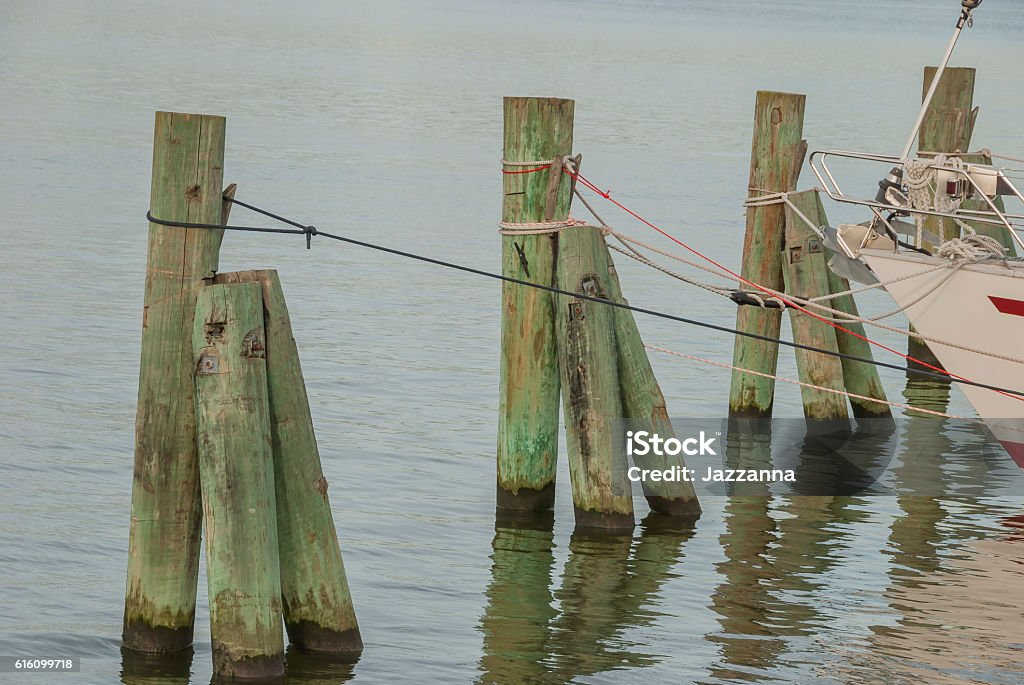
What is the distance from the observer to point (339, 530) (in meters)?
10.7

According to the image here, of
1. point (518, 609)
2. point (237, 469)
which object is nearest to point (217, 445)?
point (237, 469)

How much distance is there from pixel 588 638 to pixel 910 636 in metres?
1.77

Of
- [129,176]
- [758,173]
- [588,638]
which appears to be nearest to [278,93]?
[129,176]

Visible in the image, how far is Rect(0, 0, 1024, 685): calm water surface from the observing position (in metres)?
8.58

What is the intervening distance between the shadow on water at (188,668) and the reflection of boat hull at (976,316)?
5161mm

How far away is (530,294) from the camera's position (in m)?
9.81

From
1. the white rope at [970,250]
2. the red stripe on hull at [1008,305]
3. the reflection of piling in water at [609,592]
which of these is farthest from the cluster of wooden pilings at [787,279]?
the reflection of piling in water at [609,592]

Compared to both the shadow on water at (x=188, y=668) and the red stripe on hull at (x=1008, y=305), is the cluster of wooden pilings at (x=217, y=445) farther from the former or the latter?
the red stripe on hull at (x=1008, y=305)

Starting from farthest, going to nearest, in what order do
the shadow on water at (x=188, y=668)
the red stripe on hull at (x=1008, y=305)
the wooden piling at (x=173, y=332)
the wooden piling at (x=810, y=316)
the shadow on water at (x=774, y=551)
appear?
1. the wooden piling at (x=810, y=316)
2. the red stripe on hull at (x=1008, y=305)
3. the shadow on water at (x=774, y=551)
4. the shadow on water at (x=188, y=668)
5. the wooden piling at (x=173, y=332)

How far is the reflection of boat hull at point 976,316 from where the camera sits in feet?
34.7

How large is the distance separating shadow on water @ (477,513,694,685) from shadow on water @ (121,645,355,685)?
770 mm

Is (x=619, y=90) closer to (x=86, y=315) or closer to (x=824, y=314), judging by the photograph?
(x=86, y=315)

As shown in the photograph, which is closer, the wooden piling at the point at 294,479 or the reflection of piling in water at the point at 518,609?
the wooden piling at the point at 294,479

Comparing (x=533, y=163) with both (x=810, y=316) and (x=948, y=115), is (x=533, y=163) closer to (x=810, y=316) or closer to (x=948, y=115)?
(x=810, y=316)
